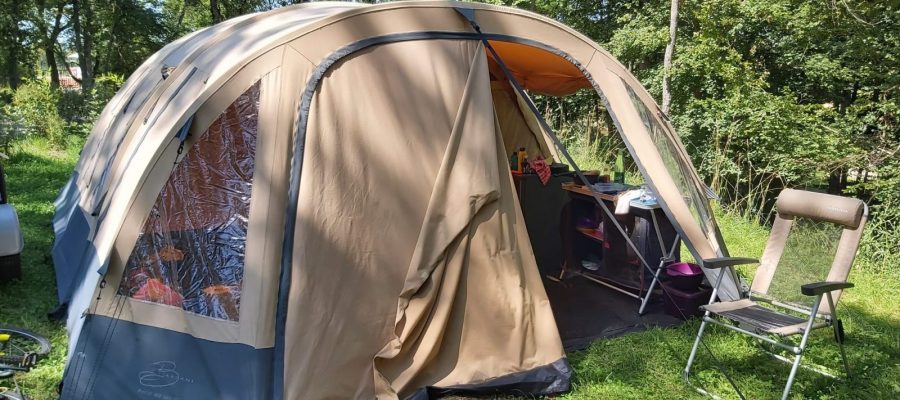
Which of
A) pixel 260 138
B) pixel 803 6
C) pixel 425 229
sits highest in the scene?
pixel 803 6

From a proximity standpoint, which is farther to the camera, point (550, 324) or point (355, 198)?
point (550, 324)

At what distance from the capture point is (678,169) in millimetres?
4207

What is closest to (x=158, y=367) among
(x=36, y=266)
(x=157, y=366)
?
(x=157, y=366)

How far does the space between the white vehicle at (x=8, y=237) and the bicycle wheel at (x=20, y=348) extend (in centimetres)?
85

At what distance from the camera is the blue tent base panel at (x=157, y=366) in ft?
9.35

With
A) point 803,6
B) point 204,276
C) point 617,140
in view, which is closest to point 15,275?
point 204,276

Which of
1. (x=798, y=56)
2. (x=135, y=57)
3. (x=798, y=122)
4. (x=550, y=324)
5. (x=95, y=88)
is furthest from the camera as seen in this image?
(x=135, y=57)

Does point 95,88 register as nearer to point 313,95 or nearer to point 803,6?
point 313,95

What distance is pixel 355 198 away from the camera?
3.10m

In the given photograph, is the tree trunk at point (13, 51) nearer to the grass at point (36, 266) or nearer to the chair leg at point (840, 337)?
the grass at point (36, 266)

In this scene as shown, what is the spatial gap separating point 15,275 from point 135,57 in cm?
1933

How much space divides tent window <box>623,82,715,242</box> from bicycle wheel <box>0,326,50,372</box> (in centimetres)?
380

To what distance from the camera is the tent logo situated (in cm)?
290

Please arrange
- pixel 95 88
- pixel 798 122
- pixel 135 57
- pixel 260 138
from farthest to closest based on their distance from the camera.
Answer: pixel 135 57 → pixel 95 88 → pixel 798 122 → pixel 260 138
